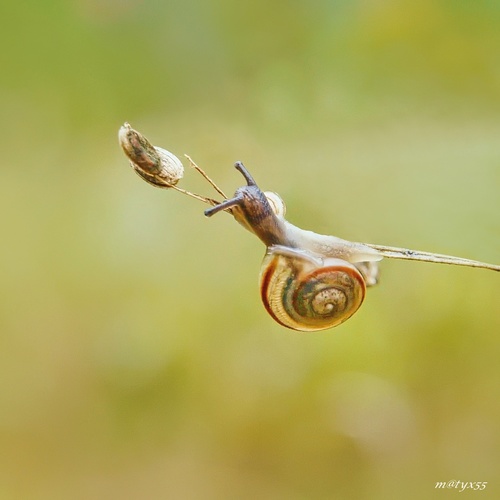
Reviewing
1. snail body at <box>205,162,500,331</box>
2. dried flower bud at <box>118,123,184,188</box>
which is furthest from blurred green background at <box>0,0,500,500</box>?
dried flower bud at <box>118,123,184,188</box>

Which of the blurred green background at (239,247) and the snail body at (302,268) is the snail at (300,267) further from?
the blurred green background at (239,247)

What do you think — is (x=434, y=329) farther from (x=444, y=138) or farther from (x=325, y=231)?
(x=444, y=138)

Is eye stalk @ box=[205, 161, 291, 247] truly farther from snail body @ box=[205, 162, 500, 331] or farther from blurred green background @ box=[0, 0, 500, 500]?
blurred green background @ box=[0, 0, 500, 500]

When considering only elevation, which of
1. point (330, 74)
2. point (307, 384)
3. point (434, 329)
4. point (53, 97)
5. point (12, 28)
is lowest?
point (307, 384)

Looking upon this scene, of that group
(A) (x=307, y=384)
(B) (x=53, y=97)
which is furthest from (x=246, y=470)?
(B) (x=53, y=97)

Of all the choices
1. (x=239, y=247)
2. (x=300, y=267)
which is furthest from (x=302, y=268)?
(x=239, y=247)

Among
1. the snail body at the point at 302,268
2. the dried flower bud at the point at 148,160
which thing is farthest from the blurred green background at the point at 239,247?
the dried flower bud at the point at 148,160
